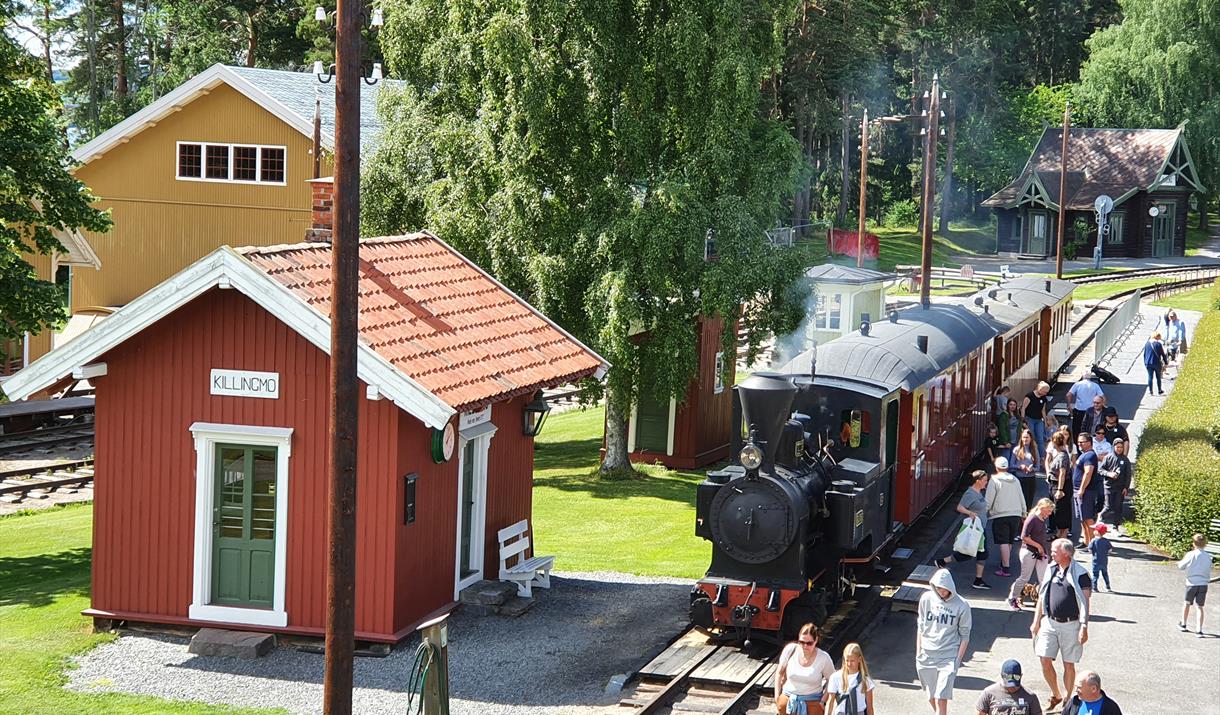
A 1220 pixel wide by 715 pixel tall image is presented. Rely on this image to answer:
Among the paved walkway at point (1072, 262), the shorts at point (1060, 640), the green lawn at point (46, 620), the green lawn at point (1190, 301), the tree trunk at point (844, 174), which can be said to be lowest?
the green lawn at point (46, 620)

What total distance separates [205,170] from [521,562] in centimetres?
2634

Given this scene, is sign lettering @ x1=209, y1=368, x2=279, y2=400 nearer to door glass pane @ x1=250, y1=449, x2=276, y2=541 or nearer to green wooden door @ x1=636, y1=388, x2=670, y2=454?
door glass pane @ x1=250, y1=449, x2=276, y2=541

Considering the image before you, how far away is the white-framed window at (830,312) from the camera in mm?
36812

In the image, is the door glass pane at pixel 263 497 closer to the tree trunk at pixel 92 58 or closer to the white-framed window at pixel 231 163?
the white-framed window at pixel 231 163

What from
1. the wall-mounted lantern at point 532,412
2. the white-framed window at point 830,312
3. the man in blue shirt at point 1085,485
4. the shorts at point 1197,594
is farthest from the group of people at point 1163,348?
the wall-mounted lantern at point 532,412

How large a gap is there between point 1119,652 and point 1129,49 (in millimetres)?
63011

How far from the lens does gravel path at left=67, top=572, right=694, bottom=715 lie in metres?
13.1

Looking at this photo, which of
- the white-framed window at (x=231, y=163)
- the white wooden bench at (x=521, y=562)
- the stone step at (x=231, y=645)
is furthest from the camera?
the white-framed window at (x=231, y=163)

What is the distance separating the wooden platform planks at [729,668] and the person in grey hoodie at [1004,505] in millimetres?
4832

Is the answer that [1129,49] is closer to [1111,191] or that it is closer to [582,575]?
[1111,191]

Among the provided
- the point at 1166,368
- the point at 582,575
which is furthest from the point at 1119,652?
the point at 1166,368

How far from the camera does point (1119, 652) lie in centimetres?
1485

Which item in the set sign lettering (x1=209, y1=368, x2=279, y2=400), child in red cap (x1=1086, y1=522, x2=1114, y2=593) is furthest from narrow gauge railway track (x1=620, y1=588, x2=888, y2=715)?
sign lettering (x1=209, y1=368, x2=279, y2=400)

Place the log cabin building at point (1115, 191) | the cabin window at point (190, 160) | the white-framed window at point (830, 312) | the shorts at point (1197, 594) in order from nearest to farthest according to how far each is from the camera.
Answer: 1. the shorts at point (1197, 594)
2. the white-framed window at point (830, 312)
3. the cabin window at point (190, 160)
4. the log cabin building at point (1115, 191)
